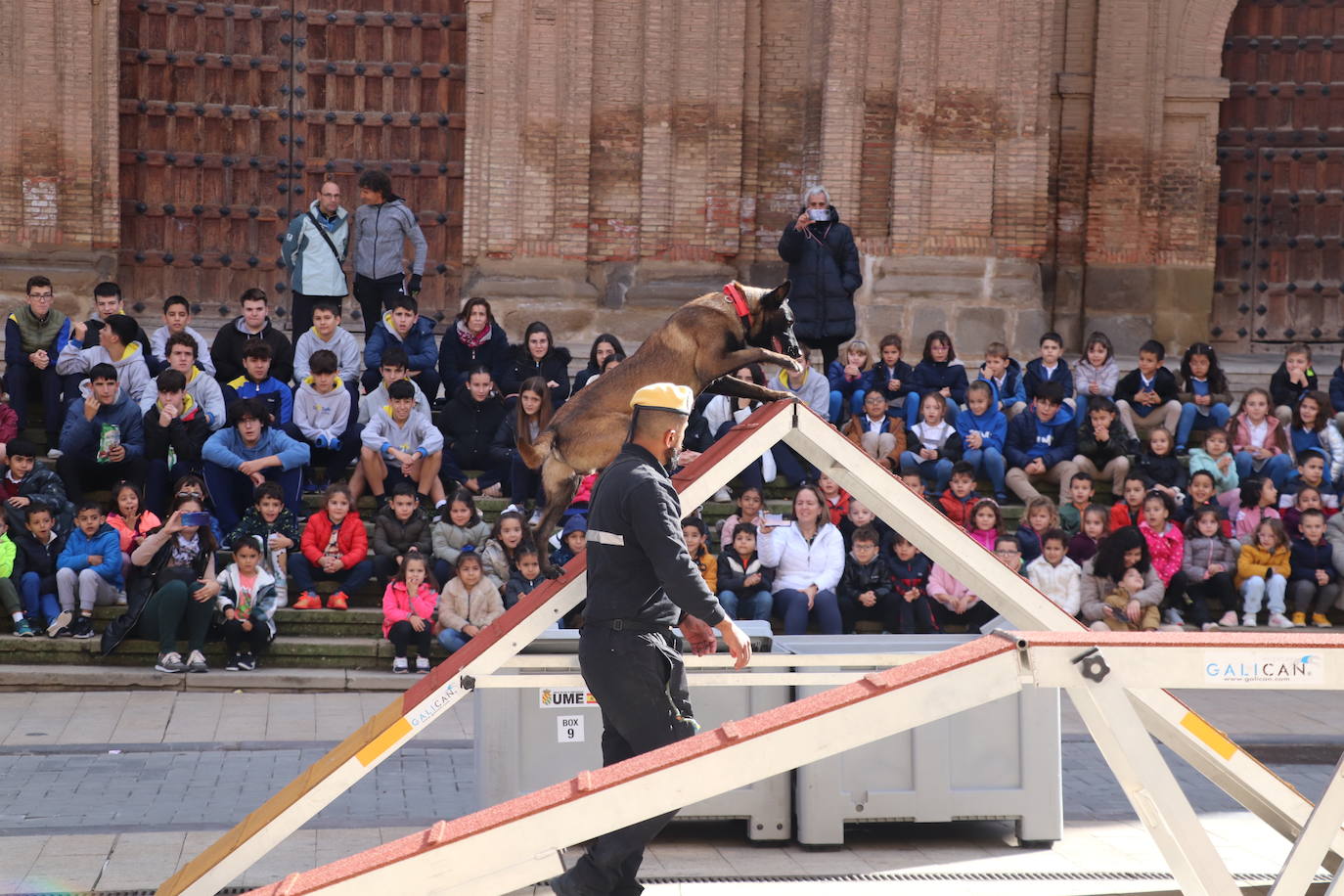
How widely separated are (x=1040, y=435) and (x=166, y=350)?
23.2 feet

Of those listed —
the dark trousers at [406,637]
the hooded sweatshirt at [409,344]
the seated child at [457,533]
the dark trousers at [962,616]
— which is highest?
the hooded sweatshirt at [409,344]

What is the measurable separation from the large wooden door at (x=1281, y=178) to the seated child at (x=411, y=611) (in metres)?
10.8

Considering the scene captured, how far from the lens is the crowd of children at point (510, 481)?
36.9ft

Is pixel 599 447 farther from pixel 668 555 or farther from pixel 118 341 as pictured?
pixel 118 341

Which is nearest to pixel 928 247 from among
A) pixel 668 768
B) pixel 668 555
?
pixel 668 555

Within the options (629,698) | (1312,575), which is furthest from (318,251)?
(629,698)

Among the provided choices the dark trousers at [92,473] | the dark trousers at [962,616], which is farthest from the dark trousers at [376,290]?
the dark trousers at [962,616]

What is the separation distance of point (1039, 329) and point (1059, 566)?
519 cm

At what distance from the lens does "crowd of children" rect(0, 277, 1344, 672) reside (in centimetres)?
1123

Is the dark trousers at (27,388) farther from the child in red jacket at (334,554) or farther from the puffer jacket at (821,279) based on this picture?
the puffer jacket at (821,279)

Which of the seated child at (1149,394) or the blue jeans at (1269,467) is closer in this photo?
the blue jeans at (1269,467)

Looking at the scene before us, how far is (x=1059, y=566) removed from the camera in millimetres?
11859

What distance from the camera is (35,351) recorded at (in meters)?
12.8

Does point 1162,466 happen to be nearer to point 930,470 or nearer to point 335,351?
point 930,470
